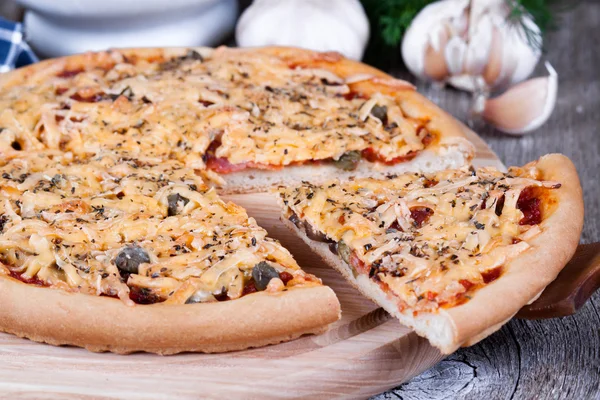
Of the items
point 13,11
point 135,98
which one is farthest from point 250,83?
point 13,11

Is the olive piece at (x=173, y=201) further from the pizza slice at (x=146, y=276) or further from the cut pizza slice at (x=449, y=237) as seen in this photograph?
the cut pizza slice at (x=449, y=237)

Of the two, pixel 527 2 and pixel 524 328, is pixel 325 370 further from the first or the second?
pixel 527 2

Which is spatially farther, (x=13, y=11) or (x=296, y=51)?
(x=13, y=11)

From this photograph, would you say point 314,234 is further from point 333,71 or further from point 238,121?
point 333,71

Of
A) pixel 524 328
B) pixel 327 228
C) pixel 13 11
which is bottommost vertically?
pixel 13 11

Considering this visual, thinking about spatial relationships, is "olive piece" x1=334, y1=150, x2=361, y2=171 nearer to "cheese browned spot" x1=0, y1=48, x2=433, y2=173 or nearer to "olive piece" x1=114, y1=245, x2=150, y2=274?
"cheese browned spot" x1=0, y1=48, x2=433, y2=173

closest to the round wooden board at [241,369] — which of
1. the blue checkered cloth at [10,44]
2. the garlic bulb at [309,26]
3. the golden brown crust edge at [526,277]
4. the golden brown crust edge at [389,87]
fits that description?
the golden brown crust edge at [526,277]
